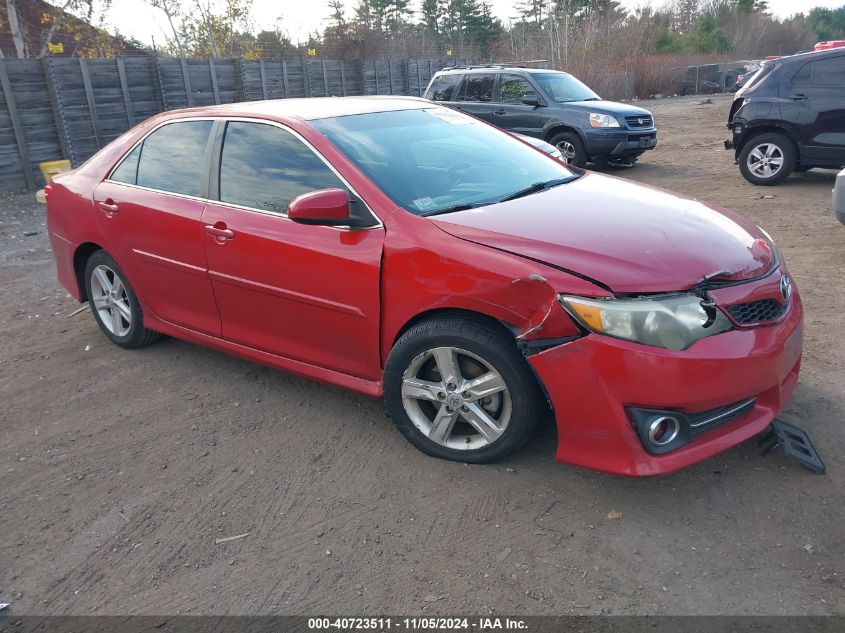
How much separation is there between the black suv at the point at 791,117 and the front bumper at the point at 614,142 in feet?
6.03

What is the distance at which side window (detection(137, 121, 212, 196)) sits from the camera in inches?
159

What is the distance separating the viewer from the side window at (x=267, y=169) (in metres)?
3.52

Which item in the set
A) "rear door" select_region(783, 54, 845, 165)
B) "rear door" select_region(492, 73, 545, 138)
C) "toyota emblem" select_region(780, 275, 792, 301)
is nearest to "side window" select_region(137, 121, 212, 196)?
"toyota emblem" select_region(780, 275, 792, 301)

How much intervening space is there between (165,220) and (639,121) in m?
9.60

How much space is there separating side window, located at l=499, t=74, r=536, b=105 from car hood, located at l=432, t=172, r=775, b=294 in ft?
28.9

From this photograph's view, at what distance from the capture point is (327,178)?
343 cm

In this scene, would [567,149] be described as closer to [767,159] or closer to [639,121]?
[639,121]

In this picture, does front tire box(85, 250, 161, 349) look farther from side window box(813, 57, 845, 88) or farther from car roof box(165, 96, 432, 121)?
side window box(813, 57, 845, 88)

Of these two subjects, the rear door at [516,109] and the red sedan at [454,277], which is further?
the rear door at [516,109]

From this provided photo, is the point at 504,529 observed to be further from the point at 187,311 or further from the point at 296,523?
the point at 187,311

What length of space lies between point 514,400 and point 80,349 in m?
3.57

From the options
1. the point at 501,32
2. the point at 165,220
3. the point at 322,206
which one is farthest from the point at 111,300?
the point at 501,32

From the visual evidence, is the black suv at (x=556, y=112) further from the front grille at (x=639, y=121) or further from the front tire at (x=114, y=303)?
the front tire at (x=114, y=303)

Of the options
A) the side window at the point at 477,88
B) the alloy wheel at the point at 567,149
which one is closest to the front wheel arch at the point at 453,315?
the alloy wheel at the point at 567,149
